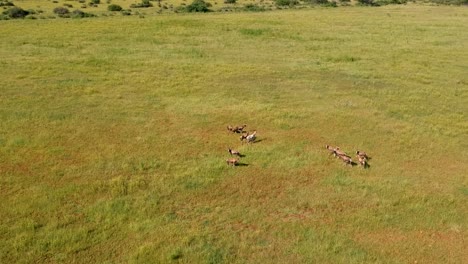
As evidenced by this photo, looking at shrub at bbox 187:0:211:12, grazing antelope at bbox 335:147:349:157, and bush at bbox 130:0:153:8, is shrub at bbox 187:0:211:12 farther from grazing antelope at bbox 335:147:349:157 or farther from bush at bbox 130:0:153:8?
grazing antelope at bbox 335:147:349:157

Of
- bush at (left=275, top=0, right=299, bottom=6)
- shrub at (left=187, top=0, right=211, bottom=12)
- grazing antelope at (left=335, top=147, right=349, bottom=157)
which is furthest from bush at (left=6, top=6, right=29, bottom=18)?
grazing antelope at (left=335, top=147, right=349, bottom=157)

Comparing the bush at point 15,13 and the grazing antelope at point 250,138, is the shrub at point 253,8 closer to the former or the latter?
the bush at point 15,13

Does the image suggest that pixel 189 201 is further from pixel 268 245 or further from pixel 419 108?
pixel 419 108

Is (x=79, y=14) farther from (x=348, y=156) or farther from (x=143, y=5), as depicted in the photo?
(x=348, y=156)

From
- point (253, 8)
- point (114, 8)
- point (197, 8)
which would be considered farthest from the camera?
point (253, 8)

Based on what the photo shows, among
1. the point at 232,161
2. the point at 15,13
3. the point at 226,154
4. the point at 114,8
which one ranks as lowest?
the point at 226,154

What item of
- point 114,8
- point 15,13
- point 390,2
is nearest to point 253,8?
point 114,8

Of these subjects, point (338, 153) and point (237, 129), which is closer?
point (338, 153)
